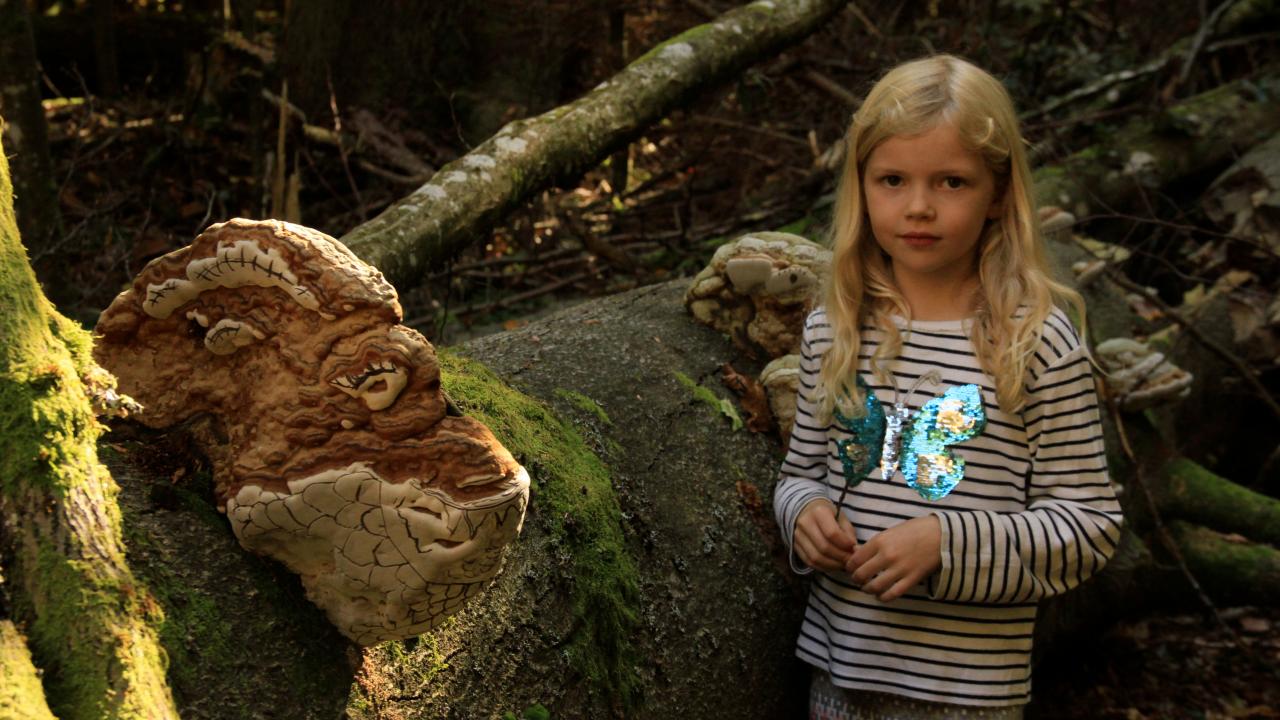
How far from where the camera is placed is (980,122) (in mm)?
2264

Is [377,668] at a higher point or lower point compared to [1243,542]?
higher

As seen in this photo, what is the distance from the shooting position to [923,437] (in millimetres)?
2328

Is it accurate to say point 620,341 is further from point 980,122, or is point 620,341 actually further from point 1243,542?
point 1243,542

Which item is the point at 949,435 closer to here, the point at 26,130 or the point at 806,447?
the point at 806,447

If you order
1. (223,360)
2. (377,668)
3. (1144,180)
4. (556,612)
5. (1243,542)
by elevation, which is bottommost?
(1243,542)

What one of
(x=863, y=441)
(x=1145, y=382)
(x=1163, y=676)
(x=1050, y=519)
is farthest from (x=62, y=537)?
(x=1163, y=676)

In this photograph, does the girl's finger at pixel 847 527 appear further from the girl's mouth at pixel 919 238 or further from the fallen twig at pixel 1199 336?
the fallen twig at pixel 1199 336

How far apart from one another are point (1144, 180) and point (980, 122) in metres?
4.32

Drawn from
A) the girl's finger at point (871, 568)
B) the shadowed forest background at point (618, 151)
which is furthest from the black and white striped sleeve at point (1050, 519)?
the shadowed forest background at point (618, 151)

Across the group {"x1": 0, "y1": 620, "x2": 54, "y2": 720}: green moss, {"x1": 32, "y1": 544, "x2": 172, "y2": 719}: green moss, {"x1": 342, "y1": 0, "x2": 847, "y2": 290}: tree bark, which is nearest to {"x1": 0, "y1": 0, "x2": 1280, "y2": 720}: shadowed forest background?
{"x1": 342, "y1": 0, "x2": 847, "y2": 290}: tree bark

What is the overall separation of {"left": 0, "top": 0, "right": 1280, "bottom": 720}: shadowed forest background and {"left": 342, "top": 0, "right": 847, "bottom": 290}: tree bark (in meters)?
0.15

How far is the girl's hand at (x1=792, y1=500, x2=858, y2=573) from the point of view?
7.62 feet

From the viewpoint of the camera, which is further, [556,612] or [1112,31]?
[1112,31]

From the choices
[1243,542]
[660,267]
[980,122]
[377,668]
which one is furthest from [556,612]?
[660,267]
